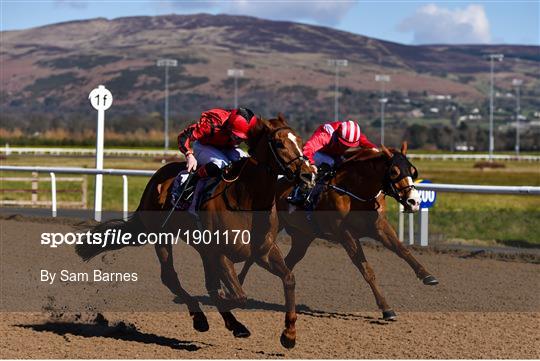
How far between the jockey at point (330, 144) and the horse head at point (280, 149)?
6.00ft

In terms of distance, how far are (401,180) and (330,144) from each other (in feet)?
3.13

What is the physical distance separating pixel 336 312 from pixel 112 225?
1977 millimetres

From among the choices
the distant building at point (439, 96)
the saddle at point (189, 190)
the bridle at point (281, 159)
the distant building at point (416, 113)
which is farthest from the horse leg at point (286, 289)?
the distant building at point (439, 96)

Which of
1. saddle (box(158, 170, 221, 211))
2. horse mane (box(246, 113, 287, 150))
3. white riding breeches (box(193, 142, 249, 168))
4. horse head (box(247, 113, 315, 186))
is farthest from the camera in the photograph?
white riding breeches (box(193, 142, 249, 168))

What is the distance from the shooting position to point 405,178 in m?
8.02

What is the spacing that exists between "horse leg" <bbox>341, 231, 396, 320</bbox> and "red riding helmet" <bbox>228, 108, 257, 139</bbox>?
186 cm

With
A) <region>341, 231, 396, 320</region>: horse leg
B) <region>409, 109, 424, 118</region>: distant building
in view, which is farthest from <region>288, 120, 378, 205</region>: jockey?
<region>409, 109, 424, 118</region>: distant building

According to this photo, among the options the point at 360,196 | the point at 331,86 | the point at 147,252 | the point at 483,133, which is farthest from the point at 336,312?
the point at 331,86

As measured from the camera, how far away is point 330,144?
8.77 m

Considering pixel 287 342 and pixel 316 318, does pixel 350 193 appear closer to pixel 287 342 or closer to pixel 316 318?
pixel 316 318

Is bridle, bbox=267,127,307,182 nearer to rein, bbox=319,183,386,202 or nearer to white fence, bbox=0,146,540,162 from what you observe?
rein, bbox=319,183,386,202

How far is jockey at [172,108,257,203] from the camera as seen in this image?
7242 millimetres

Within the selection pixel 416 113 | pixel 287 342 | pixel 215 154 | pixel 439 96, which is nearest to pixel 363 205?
pixel 215 154

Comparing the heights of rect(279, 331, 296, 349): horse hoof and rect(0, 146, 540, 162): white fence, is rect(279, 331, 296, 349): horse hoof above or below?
below
